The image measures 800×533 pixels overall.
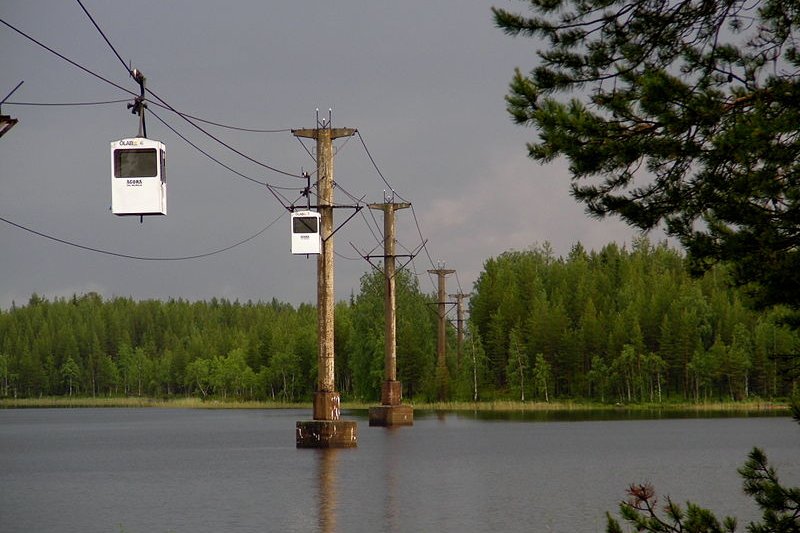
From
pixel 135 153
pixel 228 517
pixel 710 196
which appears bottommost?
pixel 228 517

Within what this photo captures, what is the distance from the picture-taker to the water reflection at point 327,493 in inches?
1443

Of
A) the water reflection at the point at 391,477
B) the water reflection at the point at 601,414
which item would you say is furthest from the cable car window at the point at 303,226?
the water reflection at the point at 601,414

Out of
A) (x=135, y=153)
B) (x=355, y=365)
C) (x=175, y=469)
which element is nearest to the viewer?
(x=135, y=153)

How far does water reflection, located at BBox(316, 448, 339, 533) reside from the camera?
120ft

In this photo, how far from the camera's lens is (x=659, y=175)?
15.9 metres

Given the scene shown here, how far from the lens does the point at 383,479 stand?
51.8 meters

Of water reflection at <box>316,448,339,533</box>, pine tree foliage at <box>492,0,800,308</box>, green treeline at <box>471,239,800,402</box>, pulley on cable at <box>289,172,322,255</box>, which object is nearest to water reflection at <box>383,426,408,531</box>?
water reflection at <box>316,448,339,533</box>

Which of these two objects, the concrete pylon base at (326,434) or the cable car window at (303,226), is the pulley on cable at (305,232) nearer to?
the cable car window at (303,226)

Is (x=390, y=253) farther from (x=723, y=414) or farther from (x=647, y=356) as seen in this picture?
(x=647, y=356)

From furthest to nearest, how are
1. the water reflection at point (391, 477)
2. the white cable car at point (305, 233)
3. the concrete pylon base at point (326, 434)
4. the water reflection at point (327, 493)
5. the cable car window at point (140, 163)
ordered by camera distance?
the concrete pylon base at point (326, 434)
the white cable car at point (305, 233)
the water reflection at point (391, 477)
the water reflection at point (327, 493)
the cable car window at point (140, 163)

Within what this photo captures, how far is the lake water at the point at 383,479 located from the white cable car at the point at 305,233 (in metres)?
8.82

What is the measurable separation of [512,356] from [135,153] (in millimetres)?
132646

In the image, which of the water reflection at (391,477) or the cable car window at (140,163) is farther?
the water reflection at (391,477)

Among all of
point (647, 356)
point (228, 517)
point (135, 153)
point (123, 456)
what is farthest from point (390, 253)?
point (647, 356)
